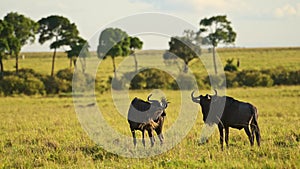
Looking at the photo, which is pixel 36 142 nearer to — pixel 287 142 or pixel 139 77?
pixel 287 142

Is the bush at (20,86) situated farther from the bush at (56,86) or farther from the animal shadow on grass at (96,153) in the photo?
the animal shadow on grass at (96,153)

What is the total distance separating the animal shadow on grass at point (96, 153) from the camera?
11.5 m

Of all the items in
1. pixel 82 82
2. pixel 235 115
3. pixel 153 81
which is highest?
pixel 153 81

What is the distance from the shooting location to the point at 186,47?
57.2m

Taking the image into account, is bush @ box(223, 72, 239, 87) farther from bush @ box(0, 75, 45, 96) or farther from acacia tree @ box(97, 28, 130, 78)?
bush @ box(0, 75, 45, 96)

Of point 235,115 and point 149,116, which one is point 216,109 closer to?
point 235,115

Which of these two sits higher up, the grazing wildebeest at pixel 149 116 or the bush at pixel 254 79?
the bush at pixel 254 79

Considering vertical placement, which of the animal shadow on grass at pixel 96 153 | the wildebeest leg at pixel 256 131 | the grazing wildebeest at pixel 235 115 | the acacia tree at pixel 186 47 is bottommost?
the animal shadow on grass at pixel 96 153

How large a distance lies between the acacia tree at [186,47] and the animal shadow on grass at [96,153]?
4426 cm

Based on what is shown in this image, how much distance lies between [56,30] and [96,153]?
41737 millimetres

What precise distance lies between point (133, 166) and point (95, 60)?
49562 millimetres

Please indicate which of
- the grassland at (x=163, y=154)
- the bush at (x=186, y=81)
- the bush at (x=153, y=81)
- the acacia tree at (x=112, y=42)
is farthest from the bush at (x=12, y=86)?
the grassland at (x=163, y=154)

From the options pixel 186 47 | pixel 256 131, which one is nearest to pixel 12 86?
pixel 186 47

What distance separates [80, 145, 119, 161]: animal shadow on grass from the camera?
11.5m
